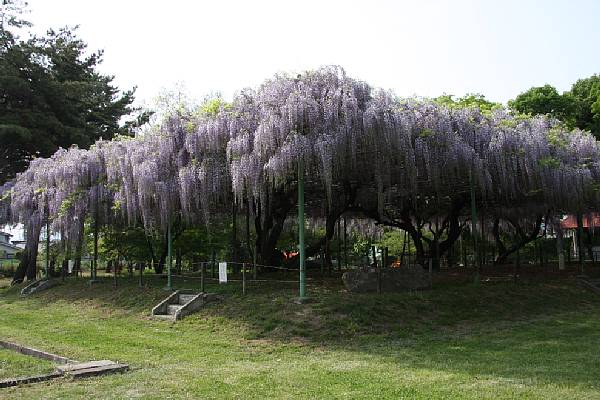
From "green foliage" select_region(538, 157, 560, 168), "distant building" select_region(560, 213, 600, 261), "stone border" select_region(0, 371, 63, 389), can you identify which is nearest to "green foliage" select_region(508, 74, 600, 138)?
"distant building" select_region(560, 213, 600, 261)

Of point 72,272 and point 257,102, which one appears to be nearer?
point 257,102

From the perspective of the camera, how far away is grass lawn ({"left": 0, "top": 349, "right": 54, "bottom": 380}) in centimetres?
709

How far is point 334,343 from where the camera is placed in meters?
9.60

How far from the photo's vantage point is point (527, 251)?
29.6 metres

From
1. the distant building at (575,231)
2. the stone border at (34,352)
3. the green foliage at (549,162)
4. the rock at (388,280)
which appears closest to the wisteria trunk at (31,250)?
the stone border at (34,352)

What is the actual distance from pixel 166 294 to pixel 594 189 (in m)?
12.0

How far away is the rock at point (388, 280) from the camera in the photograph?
12.6 meters

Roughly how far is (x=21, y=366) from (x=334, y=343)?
486 cm

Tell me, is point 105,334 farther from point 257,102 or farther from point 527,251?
point 527,251

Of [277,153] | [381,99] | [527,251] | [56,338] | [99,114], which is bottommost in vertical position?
[56,338]

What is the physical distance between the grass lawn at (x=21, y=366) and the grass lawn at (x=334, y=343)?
0.64 meters

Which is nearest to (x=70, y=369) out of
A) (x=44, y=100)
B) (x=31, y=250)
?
(x=31, y=250)

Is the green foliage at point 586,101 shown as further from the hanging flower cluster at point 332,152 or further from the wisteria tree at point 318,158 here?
the hanging flower cluster at point 332,152

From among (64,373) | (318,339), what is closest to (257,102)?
(318,339)
